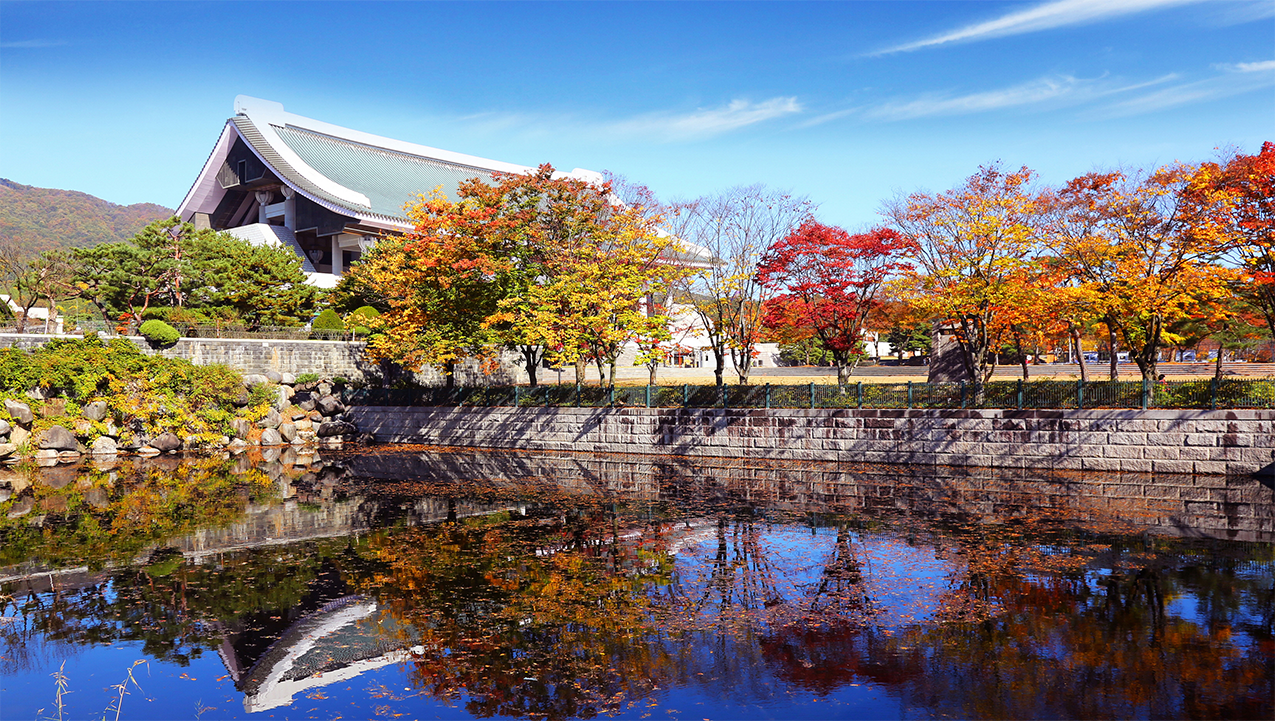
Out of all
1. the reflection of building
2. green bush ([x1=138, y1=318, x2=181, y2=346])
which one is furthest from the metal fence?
the reflection of building

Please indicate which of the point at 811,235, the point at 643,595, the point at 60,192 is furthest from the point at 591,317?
the point at 60,192

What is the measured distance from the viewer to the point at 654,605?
9117 mm

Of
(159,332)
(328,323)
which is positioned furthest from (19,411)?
(328,323)

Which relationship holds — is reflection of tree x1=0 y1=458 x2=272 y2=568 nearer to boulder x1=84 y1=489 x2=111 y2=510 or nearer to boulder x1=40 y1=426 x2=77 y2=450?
boulder x1=84 y1=489 x2=111 y2=510

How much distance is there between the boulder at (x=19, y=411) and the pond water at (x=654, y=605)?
10.9m

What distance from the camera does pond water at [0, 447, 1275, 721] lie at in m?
6.71

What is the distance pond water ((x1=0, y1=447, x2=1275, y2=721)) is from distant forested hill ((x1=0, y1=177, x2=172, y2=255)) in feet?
291

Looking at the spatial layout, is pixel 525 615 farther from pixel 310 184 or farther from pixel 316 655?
pixel 310 184

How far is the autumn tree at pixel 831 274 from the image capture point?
23734mm

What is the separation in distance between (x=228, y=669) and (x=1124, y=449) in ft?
61.2

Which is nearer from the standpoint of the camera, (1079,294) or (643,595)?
(643,595)

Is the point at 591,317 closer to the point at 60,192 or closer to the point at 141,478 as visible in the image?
the point at 141,478

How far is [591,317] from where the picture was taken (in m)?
24.1

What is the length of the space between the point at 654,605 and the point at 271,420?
26155 millimetres
